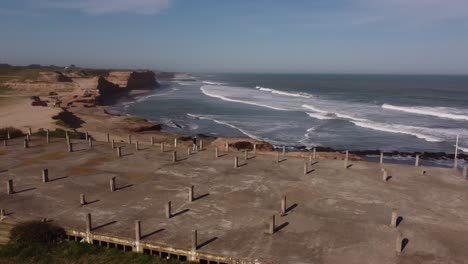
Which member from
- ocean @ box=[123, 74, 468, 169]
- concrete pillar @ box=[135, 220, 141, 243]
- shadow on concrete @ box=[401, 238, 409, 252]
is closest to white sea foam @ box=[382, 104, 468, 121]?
ocean @ box=[123, 74, 468, 169]

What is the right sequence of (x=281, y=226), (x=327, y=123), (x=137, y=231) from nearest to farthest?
(x=137, y=231)
(x=281, y=226)
(x=327, y=123)

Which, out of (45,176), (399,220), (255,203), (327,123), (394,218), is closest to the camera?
(394,218)

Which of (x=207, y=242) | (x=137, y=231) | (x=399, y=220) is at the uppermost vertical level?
(x=137, y=231)

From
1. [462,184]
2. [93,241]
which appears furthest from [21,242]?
[462,184]

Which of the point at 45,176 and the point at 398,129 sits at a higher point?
the point at 45,176

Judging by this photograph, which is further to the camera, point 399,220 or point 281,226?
point 399,220

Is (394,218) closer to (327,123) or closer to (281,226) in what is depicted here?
(281,226)

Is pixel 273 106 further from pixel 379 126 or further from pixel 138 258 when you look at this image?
pixel 138 258

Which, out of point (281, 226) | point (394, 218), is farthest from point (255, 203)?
point (394, 218)
